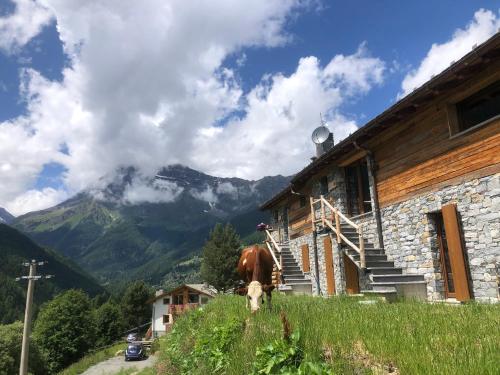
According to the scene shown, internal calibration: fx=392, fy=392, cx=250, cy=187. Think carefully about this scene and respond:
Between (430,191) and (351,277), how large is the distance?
704cm

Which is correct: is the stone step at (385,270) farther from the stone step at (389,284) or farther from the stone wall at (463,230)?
the stone step at (389,284)

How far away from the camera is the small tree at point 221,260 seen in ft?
172

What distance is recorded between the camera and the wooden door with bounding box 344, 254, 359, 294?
59.9 ft

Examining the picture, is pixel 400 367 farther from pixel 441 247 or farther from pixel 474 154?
pixel 441 247

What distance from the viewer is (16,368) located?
32.6 m

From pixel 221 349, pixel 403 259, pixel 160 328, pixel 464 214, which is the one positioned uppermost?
pixel 464 214

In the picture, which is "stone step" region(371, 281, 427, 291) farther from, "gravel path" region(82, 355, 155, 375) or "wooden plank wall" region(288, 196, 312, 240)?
"gravel path" region(82, 355, 155, 375)

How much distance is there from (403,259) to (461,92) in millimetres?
6084

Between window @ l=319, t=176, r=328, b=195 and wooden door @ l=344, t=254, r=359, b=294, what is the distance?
4.44 meters

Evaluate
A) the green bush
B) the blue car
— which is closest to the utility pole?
the green bush

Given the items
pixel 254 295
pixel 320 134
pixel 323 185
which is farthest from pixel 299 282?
pixel 254 295

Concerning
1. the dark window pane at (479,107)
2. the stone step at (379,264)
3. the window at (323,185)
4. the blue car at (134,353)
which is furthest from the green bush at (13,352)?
the dark window pane at (479,107)

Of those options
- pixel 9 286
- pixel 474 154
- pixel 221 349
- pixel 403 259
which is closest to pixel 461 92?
pixel 474 154

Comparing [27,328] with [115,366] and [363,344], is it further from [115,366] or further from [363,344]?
[363,344]
